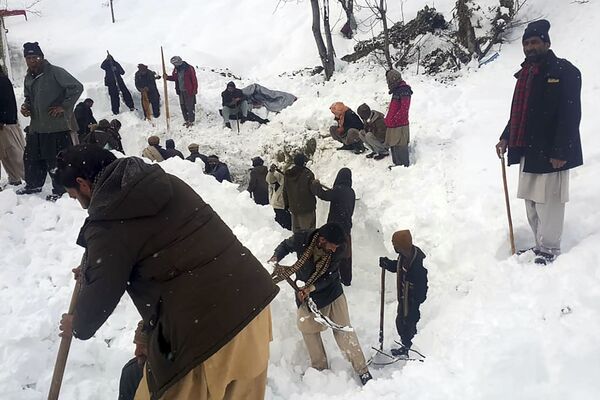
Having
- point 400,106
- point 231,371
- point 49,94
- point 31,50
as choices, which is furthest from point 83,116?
point 231,371

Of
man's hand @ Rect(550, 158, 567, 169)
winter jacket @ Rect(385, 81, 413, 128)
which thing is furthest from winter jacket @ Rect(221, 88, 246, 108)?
man's hand @ Rect(550, 158, 567, 169)

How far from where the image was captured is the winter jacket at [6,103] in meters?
5.66

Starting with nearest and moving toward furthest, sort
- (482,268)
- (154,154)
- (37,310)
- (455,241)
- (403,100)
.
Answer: (37,310) → (482,268) → (455,241) → (403,100) → (154,154)

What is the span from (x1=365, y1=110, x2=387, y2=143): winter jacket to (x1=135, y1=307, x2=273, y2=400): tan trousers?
23.3 ft

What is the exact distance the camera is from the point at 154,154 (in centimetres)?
898

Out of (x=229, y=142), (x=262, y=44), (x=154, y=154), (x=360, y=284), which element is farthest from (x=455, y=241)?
(x=262, y=44)

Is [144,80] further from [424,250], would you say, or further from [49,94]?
[424,250]

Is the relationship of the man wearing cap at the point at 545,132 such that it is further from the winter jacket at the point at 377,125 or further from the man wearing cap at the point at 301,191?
the winter jacket at the point at 377,125

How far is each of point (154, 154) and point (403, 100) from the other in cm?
447

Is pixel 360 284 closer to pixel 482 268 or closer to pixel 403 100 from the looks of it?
pixel 482 268

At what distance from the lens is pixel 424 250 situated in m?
6.47

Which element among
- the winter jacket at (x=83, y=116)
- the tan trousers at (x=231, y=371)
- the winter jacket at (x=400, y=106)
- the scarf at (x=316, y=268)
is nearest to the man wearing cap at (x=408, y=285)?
the scarf at (x=316, y=268)

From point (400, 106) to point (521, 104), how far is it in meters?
3.92

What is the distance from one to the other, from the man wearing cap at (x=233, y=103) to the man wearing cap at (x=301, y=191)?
637cm
